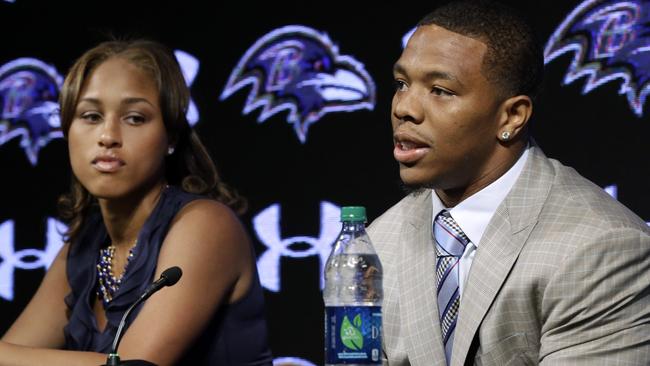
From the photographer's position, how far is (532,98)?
2256mm

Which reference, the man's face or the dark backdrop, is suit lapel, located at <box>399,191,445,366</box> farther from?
the dark backdrop

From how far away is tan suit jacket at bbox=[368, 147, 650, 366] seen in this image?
201 cm

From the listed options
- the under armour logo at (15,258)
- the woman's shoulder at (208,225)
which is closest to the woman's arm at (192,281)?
the woman's shoulder at (208,225)

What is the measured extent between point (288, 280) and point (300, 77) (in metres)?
0.69

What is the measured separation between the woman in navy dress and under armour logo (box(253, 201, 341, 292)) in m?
0.72

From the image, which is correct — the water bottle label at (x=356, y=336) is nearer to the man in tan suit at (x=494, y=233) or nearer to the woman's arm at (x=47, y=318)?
the man in tan suit at (x=494, y=233)

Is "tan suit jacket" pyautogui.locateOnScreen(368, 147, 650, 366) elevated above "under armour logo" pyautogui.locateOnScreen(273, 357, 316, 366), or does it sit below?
below

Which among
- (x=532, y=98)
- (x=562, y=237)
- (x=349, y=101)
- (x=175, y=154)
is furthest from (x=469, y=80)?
(x=349, y=101)

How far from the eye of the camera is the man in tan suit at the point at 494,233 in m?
2.01

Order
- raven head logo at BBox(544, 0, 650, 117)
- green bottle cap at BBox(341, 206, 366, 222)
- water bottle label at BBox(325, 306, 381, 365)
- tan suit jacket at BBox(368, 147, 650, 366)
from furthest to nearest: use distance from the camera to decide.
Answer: raven head logo at BBox(544, 0, 650, 117) < tan suit jacket at BBox(368, 147, 650, 366) < green bottle cap at BBox(341, 206, 366, 222) < water bottle label at BBox(325, 306, 381, 365)

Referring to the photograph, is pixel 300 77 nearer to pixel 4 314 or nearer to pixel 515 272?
pixel 4 314

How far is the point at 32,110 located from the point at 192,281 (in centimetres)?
163

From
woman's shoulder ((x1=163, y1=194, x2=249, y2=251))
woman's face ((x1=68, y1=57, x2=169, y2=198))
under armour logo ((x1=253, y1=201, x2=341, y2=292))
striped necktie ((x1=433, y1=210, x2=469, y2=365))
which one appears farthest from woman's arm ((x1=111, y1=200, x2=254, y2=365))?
under armour logo ((x1=253, y1=201, x2=341, y2=292))

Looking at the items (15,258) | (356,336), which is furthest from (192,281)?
(15,258)
